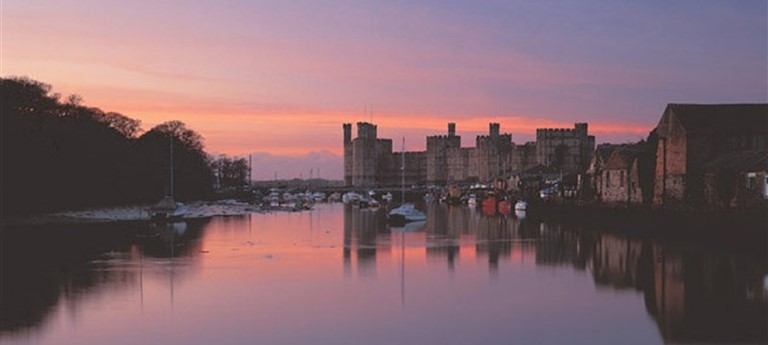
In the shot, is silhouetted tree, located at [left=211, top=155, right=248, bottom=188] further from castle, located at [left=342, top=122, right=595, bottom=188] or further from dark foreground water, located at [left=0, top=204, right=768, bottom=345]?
dark foreground water, located at [left=0, top=204, right=768, bottom=345]

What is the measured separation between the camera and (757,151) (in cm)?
4047

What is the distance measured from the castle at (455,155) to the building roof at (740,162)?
11545 centimetres

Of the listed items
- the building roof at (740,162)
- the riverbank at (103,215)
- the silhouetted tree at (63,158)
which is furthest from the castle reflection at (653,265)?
the silhouetted tree at (63,158)

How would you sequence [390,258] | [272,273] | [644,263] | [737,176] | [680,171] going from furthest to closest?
[680,171], [737,176], [390,258], [644,263], [272,273]

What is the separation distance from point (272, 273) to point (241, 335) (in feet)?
31.5

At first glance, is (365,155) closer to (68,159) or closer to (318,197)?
(318,197)

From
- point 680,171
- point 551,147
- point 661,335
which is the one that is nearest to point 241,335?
point 661,335

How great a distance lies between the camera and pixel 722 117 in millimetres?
47031

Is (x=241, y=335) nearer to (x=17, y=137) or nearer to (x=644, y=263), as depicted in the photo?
(x=644, y=263)

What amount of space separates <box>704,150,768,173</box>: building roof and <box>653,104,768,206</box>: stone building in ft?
3.74

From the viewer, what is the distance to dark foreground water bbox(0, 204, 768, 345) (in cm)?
1652

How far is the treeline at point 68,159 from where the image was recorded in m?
48.5

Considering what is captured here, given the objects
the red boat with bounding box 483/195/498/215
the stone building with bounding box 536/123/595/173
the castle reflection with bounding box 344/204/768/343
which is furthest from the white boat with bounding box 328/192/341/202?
the castle reflection with bounding box 344/204/768/343

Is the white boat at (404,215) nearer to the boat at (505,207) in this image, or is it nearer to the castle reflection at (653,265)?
the castle reflection at (653,265)
